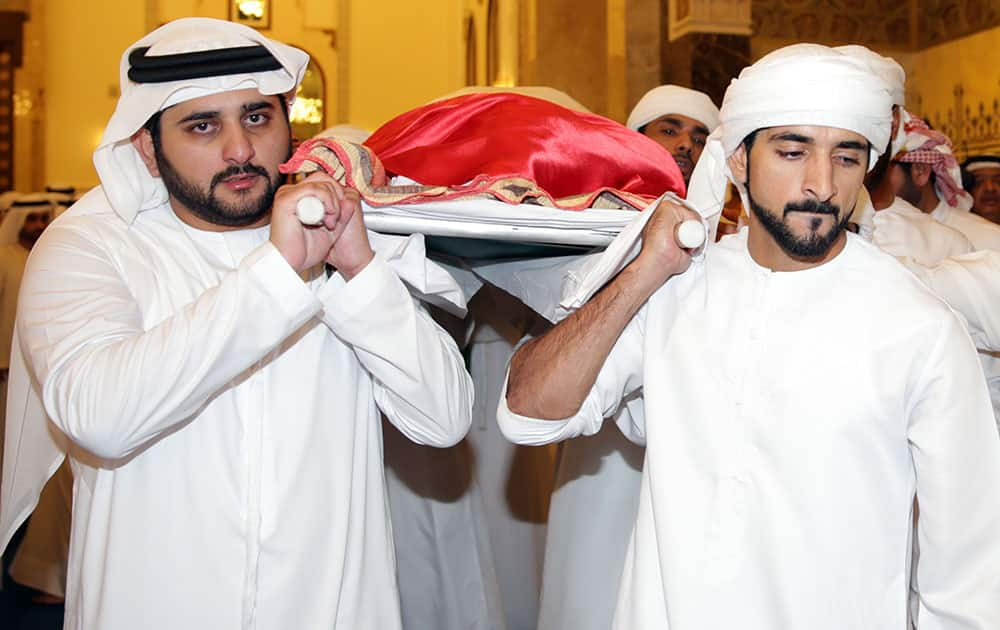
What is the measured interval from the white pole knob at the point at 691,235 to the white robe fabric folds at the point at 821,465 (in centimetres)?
18

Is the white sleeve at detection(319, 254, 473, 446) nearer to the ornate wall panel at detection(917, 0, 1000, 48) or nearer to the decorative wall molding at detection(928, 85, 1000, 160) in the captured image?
the decorative wall molding at detection(928, 85, 1000, 160)

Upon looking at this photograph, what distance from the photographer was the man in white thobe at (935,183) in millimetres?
3463

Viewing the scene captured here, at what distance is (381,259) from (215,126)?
45cm

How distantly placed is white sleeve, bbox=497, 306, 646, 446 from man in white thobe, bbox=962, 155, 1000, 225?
4112mm

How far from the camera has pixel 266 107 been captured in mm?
2062

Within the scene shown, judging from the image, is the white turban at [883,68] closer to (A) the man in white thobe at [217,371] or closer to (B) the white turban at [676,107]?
(A) the man in white thobe at [217,371]

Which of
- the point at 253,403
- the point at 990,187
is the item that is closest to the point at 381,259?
the point at 253,403

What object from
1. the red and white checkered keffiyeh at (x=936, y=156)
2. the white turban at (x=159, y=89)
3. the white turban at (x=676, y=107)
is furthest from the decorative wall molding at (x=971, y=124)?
the white turban at (x=159, y=89)

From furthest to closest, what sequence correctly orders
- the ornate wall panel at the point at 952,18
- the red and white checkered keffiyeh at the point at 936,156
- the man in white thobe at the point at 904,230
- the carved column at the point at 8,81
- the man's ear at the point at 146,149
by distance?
the carved column at the point at 8,81, the ornate wall panel at the point at 952,18, the red and white checkered keffiyeh at the point at 936,156, the man in white thobe at the point at 904,230, the man's ear at the point at 146,149

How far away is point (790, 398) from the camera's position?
68.8 inches

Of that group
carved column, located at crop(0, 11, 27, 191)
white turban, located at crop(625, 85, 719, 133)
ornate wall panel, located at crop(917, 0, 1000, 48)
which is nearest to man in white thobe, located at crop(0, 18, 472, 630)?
white turban, located at crop(625, 85, 719, 133)

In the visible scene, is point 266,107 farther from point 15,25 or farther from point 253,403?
point 15,25

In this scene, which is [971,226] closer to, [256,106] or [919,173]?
[919,173]

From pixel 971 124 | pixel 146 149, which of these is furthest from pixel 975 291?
pixel 971 124
